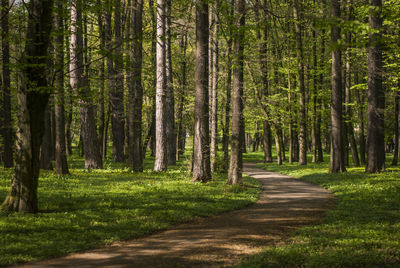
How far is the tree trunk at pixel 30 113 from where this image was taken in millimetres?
9109

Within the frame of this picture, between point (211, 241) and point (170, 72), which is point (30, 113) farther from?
point (170, 72)

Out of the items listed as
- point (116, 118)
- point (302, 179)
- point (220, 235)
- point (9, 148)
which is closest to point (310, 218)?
point (220, 235)

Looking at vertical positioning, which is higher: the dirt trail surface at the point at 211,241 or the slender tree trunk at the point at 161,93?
the slender tree trunk at the point at 161,93

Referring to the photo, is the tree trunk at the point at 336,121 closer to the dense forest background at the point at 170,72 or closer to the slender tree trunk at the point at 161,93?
the dense forest background at the point at 170,72

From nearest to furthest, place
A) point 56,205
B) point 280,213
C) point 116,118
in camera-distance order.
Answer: point 56,205, point 280,213, point 116,118

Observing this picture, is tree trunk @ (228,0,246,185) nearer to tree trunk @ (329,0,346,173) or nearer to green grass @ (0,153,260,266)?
green grass @ (0,153,260,266)

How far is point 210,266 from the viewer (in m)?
6.43

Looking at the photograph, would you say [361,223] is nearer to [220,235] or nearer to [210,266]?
[220,235]

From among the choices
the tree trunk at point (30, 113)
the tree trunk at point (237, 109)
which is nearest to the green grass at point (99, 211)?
the tree trunk at point (30, 113)

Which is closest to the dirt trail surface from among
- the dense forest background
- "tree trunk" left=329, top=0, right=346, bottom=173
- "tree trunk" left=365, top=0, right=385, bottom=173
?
the dense forest background

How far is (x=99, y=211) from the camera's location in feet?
33.0

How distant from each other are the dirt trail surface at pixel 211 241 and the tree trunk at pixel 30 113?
10.5ft

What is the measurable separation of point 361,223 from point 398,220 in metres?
1.14

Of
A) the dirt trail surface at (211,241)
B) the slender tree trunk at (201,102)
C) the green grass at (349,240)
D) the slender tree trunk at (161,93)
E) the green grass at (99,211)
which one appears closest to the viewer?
the green grass at (349,240)
